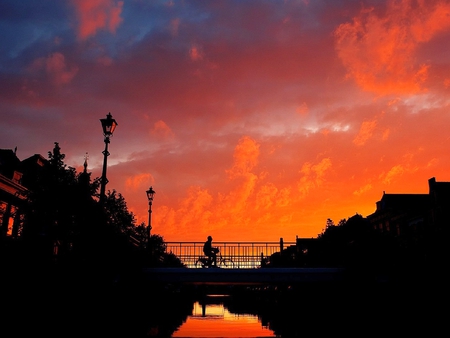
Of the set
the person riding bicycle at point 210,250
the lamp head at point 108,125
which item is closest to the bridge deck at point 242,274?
the person riding bicycle at point 210,250

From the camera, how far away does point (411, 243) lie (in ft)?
201

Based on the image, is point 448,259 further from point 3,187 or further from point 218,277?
point 3,187

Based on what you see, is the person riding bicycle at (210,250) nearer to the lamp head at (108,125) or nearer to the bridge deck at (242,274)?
the bridge deck at (242,274)

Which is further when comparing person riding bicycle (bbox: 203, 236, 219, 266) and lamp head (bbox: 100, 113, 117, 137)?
person riding bicycle (bbox: 203, 236, 219, 266)

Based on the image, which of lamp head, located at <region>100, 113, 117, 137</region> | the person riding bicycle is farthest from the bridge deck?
lamp head, located at <region>100, 113, 117, 137</region>

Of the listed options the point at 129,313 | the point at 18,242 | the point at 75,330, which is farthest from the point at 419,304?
the point at 18,242

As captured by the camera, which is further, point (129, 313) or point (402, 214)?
point (402, 214)

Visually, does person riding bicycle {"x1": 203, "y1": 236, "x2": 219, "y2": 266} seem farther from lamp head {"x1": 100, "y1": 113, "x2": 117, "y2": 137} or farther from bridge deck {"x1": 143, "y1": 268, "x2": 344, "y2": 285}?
lamp head {"x1": 100, "y1": 113, "x2": 117, "y2": 137}

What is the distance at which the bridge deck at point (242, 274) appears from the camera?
100 feet

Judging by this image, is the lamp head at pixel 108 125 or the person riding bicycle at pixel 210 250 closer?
the lamp head at pixel 108 125

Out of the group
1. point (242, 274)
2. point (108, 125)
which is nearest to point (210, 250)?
point (242, 274)

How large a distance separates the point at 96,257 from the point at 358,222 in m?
54.2

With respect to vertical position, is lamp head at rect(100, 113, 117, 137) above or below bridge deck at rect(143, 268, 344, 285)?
above

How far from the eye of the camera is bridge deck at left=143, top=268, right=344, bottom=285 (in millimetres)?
30609
